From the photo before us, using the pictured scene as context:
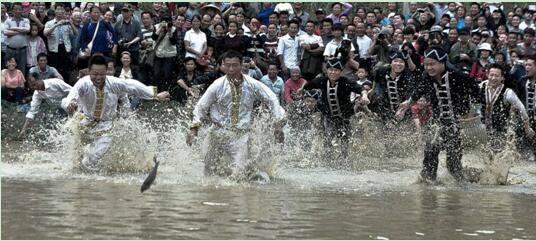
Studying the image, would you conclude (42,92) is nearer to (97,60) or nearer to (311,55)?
(97,60)

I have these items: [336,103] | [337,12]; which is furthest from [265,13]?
[336,103]

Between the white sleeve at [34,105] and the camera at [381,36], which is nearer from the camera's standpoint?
the white sleeve at [34,105]

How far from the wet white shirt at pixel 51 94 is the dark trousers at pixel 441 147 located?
4.58 metres

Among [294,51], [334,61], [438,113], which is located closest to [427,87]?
[438,113]

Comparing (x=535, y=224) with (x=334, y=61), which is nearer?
(x=535, y=224)

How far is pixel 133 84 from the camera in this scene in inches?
491

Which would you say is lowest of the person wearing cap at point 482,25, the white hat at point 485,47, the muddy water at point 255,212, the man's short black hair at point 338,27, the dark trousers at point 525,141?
the muddy water at point 255,212

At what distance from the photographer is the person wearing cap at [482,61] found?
17844 mm

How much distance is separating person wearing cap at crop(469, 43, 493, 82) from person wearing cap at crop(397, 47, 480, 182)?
5.92m

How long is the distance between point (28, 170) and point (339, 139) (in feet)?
13.5

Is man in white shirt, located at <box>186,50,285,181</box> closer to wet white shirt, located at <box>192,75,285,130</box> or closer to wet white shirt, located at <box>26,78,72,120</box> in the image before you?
wet white shirt, located at <box>192,75,285,130</box>

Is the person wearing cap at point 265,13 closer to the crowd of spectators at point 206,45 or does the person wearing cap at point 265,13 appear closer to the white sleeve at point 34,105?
the crowd of spectators at point 206,45

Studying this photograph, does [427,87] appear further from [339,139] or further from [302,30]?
[302,30]

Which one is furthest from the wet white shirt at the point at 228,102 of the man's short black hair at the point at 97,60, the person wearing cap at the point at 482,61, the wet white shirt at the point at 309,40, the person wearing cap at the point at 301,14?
the person wearing cap at the point at 301,14
